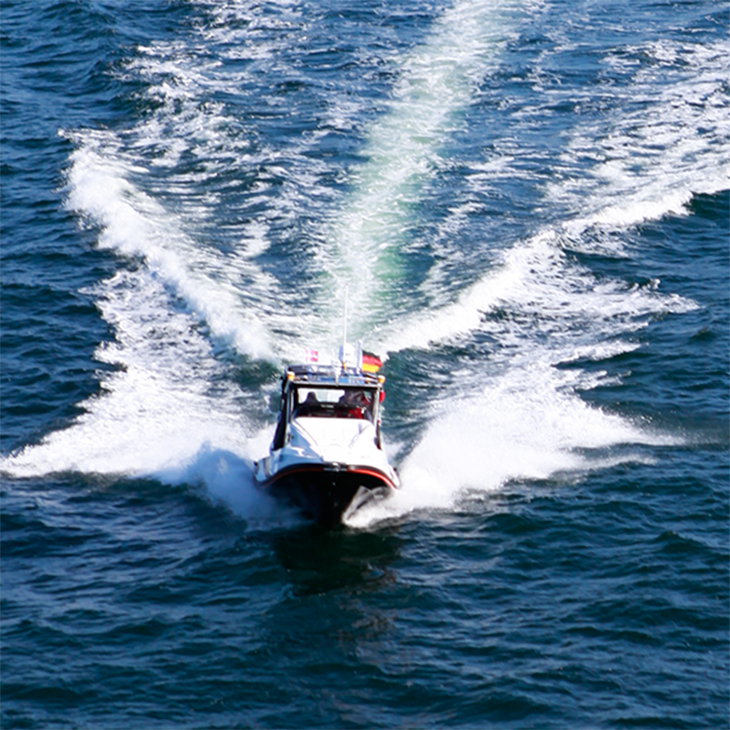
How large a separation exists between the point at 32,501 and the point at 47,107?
2621 centimetres

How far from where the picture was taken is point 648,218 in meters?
40.3

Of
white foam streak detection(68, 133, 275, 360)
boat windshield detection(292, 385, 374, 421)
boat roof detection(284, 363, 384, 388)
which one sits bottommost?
boat windshield detection(292, 385, 374, 421)

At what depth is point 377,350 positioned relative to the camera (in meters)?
33.0

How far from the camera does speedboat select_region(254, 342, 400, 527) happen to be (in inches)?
1001

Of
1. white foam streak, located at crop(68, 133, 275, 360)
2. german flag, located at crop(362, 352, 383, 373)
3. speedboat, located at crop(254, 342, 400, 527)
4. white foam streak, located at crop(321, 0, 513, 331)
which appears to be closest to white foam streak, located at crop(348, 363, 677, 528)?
speedboat, located at crop(254, 342, 400, 527)

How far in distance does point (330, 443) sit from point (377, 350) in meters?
7.04

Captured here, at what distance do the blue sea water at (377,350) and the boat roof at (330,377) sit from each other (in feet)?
7.56

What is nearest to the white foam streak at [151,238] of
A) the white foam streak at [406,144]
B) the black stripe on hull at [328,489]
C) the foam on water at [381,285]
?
the foam on water at [381,285]

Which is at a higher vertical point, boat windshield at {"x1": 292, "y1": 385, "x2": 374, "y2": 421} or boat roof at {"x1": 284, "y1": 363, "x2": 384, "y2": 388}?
boat roof at {"x1": 284, "y1": 363, "x2": 384, "y2": 388}

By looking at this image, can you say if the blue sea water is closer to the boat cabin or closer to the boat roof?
the boat cabin

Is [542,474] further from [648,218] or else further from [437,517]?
[648,218]

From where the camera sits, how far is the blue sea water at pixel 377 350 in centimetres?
2192

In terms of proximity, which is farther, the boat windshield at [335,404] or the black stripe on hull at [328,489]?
the boat windshield at [335,404]

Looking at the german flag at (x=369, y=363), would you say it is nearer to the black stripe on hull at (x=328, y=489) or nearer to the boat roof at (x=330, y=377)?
the boat roof at (x=330, y=377)
